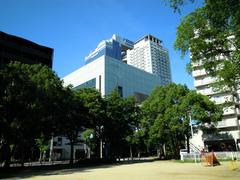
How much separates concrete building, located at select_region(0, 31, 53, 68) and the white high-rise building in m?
112

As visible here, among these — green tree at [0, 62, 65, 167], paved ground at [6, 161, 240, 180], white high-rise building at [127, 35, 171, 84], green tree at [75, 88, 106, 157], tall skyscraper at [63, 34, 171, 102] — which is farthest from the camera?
white high-rise building at [127, 35, 171, 84]

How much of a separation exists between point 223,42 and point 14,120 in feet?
68.2

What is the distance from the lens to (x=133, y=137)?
4978 centimetres

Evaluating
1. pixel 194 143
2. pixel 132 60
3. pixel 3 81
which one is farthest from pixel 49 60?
pixel 132 60

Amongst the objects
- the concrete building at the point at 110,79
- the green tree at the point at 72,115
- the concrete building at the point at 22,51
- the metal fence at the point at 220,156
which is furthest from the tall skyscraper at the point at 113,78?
the metal fence at the point at 220,156

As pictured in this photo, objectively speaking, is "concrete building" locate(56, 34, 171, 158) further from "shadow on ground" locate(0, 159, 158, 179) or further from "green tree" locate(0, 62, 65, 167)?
"green tree" locate(0, 62, 65, 167)

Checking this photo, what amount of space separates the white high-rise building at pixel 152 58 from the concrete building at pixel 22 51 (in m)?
112

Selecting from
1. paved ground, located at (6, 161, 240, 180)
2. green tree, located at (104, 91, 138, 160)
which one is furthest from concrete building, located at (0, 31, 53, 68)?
paved ground, located at (6, 161, 240, 180)

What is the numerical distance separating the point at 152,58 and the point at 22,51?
12192cm

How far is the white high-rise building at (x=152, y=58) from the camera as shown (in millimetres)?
184375

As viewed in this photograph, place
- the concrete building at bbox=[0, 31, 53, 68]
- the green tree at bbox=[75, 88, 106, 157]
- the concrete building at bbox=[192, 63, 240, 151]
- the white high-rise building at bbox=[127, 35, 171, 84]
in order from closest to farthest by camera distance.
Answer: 1. the green tree at bbox=[75, 88, 106, 157]
2. the concrete building at bbox=[192, 63, 240, 151]
3. the concrete building at bbox=[0, 31, 53, 68]
4. the white high-rise building at bbox=[127, 35, 171, 84]

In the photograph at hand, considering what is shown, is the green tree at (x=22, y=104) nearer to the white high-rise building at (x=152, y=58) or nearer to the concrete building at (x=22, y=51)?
the concrete building at (x=22, y=51)

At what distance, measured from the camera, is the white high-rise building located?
18438 cm

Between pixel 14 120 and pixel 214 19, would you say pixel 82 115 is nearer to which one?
pixel 14 120
